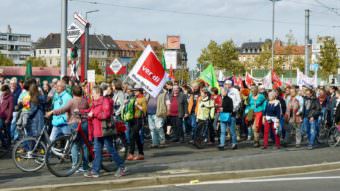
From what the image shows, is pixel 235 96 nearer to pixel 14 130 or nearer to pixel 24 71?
pixel 14 130

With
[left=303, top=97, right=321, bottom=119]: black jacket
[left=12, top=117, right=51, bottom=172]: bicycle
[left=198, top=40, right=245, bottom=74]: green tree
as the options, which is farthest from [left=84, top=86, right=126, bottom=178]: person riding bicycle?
[left=198, top=40, right=245, bottom=74]: green tree

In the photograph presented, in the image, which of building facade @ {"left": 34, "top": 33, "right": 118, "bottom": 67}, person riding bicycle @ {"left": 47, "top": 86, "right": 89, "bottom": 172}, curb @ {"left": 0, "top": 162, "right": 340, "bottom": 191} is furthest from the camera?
building facade @ {"left": 34, "top": 33, "right": 118, "bottom": 67}

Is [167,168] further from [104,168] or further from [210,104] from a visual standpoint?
[210,104]

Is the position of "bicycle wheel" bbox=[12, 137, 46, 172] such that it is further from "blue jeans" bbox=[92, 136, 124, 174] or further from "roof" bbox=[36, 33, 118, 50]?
"roof" bbox=[36, 33, 118, 50]

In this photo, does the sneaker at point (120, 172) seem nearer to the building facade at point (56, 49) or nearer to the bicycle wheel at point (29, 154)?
the bicycle wheel at point (29, 154)

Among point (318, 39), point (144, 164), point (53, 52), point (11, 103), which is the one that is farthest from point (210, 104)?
point (53, 52)

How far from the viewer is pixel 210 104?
17750 millimetres

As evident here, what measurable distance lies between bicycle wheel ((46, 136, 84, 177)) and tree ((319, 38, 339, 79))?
5755 centimetres

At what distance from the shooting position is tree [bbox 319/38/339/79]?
66750mm

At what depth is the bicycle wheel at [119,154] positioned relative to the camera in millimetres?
12586

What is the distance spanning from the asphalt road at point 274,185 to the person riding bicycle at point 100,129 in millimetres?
1231

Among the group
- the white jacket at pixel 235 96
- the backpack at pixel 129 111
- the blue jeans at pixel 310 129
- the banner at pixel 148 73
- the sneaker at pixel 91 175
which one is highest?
the banner at pixel 148 73

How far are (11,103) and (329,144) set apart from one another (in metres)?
9.34

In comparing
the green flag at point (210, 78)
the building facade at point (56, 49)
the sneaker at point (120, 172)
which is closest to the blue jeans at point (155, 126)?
the green flag at point (210, 78)
